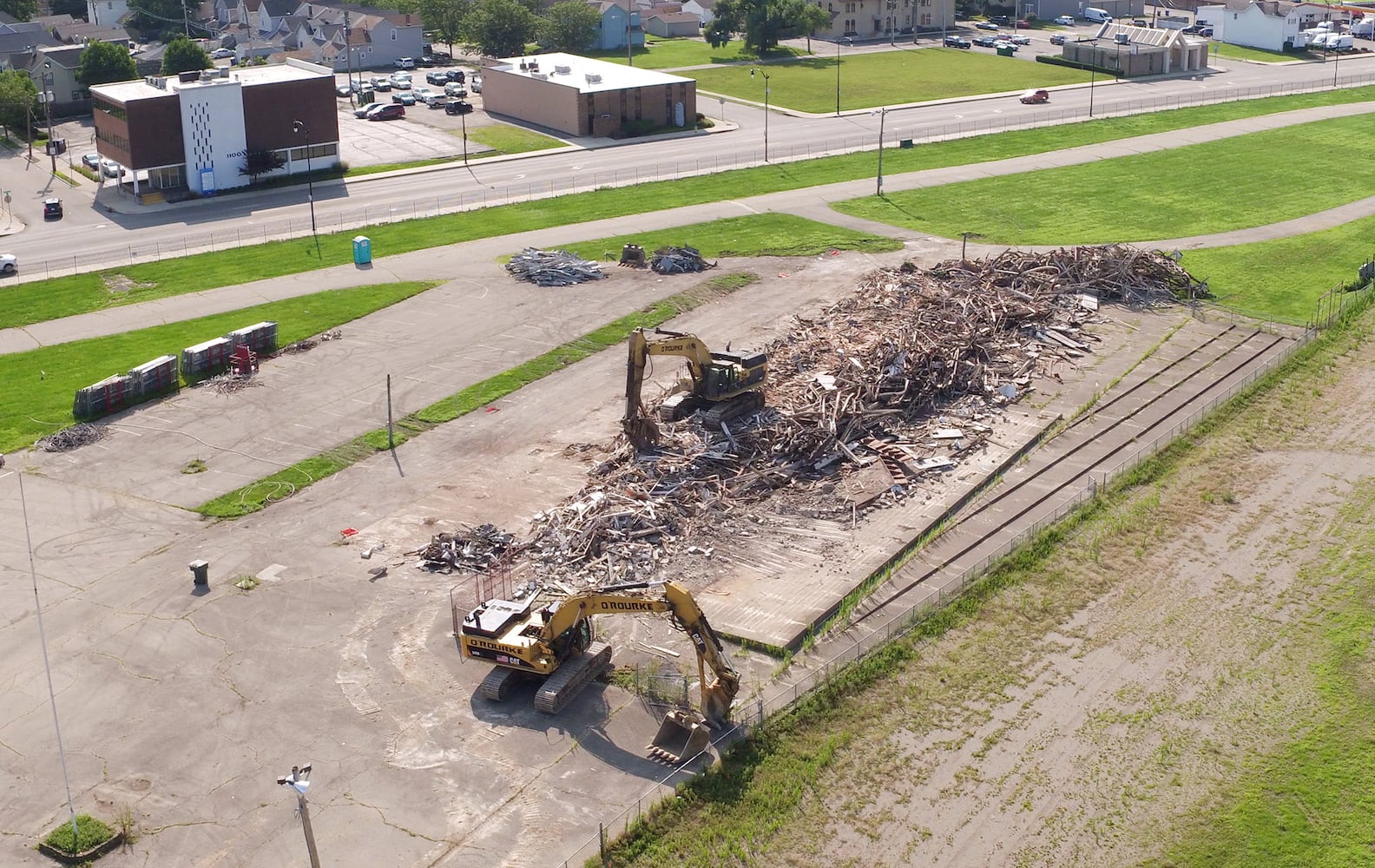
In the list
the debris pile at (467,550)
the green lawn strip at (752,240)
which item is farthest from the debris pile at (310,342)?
the debris pile at (467,550)

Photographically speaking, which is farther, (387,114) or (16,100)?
(387,114)

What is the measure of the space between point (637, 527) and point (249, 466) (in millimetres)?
15806

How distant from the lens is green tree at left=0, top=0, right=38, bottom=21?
15150cm

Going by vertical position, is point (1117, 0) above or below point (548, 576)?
above

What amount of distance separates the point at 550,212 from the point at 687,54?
72.3m


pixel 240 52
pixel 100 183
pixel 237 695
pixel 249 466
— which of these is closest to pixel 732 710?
pixel 237 695

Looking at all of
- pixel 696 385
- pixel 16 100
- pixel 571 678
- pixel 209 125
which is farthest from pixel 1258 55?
pixel 571 678

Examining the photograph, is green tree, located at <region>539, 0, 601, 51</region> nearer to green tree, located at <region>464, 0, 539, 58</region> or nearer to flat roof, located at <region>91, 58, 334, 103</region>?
green tree, located at <region>464, 0, 539, 58</region>

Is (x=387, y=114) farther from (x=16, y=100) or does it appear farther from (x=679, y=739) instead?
(x=679, y=739)

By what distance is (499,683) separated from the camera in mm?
34344

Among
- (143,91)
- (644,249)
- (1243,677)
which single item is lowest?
(1243,677)

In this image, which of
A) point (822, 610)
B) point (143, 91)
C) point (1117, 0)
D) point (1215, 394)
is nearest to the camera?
point (822, 610)

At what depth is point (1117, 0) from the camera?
18050 cm

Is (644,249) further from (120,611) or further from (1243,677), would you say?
(1243,677)
